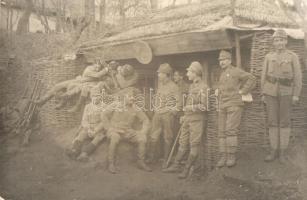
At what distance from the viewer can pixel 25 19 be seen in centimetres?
453

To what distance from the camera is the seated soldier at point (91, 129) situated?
4168 millimetres

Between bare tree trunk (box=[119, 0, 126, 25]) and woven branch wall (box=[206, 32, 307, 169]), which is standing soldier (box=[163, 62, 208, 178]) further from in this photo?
bare tree trunk (box=[119, 0, 126, 25])

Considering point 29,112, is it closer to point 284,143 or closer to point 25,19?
point 25,19

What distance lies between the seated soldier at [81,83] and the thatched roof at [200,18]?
30 centimetres

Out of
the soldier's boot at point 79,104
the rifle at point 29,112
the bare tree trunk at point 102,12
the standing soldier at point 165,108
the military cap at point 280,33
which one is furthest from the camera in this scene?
the rifle at point 29,112

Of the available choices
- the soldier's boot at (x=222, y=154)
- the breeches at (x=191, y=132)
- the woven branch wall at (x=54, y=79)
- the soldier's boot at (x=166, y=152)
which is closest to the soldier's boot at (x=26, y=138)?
the woven branch wall at (x=54, y=79)

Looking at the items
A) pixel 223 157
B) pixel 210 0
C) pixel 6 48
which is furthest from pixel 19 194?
pixel 210 0

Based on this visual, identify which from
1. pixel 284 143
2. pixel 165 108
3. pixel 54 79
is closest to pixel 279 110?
pixel 284 143

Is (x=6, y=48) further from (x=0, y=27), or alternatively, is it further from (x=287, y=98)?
(x=287, y=98)

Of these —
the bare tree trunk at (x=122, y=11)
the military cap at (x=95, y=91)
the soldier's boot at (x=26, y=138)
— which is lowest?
the soldier's boot at (x=26, y=138)

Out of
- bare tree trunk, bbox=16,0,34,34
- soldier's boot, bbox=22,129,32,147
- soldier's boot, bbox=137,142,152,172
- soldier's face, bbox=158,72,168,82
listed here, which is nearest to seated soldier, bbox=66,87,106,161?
soldier's boot, bbox=137,142,152,172

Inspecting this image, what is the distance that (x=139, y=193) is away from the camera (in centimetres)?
390

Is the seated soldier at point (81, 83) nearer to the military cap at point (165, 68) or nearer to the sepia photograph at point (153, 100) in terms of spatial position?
the sepia photograph at point (153, 100)

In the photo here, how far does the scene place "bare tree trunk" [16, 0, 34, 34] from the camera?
450 centimetres
